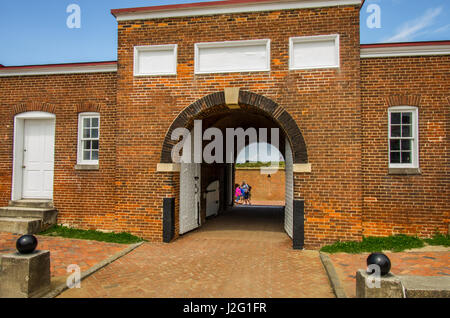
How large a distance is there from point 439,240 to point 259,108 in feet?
17.7

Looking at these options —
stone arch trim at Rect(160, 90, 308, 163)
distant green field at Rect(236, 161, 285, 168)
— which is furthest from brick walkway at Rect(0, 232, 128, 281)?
distant green field at Rect(236, 161, 285, 168)

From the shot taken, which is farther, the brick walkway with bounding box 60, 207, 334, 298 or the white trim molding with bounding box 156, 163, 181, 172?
the white trim molding with bounding box 156, 163, 181, 172

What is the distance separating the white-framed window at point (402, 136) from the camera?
8.00 meters

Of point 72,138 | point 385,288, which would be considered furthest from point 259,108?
point 72,138

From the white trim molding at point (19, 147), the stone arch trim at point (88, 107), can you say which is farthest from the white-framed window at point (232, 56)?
the white trim molding at point (19, 147)

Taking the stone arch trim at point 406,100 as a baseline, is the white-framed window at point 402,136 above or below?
below

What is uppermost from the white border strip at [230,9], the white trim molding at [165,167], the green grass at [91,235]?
the white border strip at [230,9]

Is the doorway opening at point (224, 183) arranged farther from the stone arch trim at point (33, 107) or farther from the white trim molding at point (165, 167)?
the stone arch trim at point (33, 107)

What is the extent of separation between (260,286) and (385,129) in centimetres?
525

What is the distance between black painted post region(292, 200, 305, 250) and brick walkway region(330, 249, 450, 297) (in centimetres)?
84

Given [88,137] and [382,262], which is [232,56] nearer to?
[88,137]

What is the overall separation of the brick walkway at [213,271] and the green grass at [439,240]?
2.92m

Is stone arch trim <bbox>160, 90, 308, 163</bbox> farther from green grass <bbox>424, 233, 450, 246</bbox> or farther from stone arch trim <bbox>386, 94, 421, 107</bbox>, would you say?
green grass <bbox>424, 233, 450, 246</bbox>

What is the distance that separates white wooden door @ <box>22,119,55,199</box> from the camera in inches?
380
